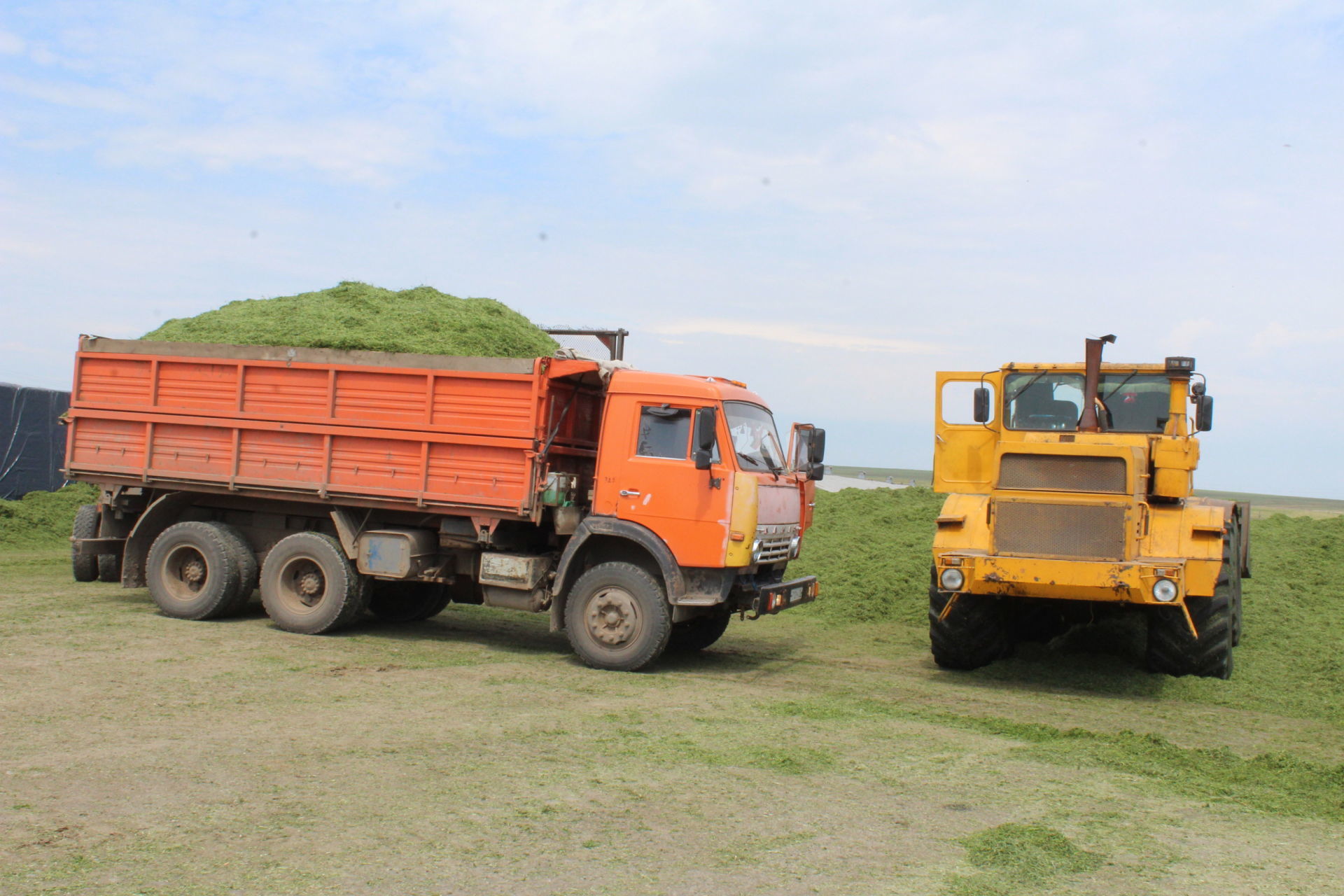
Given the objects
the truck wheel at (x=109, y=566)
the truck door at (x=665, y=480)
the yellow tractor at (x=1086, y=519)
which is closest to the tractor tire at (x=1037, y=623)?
the yellow tractor at (x=1086, y=519)

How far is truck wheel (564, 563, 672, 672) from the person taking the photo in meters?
9.54

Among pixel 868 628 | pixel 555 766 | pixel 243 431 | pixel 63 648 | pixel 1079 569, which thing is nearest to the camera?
Answer: pixel 555 766

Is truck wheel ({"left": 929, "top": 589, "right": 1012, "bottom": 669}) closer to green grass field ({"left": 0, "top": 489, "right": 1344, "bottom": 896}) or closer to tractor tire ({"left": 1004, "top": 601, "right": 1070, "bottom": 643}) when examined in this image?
green grass field ({"left": 0, "top": 489, "right": 1344, "bottom": 896})

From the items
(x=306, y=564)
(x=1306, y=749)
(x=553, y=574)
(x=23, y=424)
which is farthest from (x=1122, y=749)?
(x=23, y=424)

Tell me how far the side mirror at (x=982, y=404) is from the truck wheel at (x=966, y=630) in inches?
66.4

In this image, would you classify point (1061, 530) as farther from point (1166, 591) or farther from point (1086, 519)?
point (1166, 591)

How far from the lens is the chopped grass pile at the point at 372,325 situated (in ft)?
38.5

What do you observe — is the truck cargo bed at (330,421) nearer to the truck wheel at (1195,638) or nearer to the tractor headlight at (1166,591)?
the tractor headlight at (1166,591)

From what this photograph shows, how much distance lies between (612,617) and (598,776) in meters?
3.56

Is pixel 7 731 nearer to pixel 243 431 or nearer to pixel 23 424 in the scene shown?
pixel 243 431

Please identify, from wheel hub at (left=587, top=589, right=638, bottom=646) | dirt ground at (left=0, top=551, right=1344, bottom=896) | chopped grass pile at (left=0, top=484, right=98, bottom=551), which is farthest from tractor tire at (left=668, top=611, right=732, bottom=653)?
chopped grass pile at (left=0, top=484, right=98, bottom=551)

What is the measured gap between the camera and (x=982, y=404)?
10.4 meters

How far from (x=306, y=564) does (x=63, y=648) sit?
232cm

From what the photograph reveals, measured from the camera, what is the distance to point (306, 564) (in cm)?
1105
